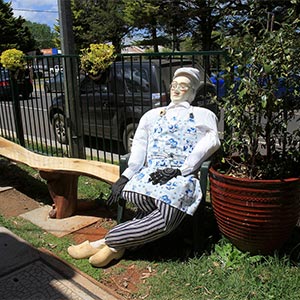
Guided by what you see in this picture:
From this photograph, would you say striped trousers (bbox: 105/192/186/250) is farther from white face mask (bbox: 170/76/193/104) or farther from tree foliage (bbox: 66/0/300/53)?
tree foliage (bbox: 66/0/300/53)

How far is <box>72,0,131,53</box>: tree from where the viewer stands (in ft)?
125

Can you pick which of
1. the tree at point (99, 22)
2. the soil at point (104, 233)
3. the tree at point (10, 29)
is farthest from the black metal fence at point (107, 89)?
the tree at point (99, 22)

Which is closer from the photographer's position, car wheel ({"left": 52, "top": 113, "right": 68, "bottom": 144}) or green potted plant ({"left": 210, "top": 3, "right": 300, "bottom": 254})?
green potted plant ({"left": 210, "top": 3, "right": 300, "bottom": 254})

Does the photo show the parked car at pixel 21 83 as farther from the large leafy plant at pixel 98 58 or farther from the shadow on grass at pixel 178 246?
the shadow on grass at pixel 178 246

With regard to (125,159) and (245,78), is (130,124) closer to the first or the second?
(125,159)

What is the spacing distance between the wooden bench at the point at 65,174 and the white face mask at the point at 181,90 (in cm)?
83

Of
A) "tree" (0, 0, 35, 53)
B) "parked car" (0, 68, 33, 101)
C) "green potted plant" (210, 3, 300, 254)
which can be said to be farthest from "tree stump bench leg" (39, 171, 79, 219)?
"tree" (0, 0, 35, 53)

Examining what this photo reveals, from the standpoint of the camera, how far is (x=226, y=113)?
271cm

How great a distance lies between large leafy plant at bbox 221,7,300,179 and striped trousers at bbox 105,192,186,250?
53 cm

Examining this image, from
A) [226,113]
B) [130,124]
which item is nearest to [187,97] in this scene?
Answer: [226,113]

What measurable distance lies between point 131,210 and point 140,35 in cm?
3666

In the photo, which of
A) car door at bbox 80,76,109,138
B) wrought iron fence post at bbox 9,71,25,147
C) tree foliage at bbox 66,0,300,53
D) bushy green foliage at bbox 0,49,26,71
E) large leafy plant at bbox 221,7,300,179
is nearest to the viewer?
large leafy plant at bbox 221,7,300,179

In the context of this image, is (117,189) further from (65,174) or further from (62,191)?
(62,191)

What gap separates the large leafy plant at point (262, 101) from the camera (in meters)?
2.43
